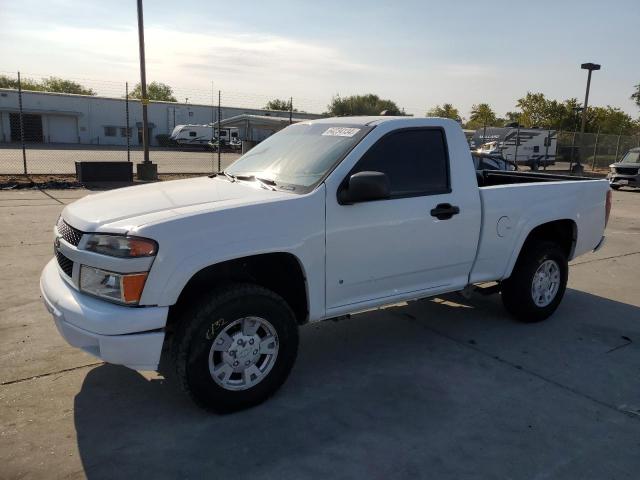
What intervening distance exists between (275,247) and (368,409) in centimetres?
127

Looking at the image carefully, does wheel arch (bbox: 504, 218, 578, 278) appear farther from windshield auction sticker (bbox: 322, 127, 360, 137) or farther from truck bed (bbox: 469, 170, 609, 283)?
windshield auction sticker (bbox: 322, 127, 360, 137)

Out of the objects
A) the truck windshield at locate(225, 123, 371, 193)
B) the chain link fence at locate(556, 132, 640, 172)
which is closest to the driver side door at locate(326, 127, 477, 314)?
the truck windshield at locate(225, 123, 371, 193)

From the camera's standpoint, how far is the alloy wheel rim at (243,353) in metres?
3.45

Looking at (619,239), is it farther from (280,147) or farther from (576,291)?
(280,147)

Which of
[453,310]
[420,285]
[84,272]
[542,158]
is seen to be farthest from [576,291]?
[542,158]

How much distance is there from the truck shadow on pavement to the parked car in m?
17.4

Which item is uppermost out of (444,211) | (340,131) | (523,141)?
(340,131)

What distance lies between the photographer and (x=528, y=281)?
205 inches

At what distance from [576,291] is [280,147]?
171 inches

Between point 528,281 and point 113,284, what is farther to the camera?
point 528,281

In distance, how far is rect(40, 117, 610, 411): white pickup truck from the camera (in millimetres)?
3174

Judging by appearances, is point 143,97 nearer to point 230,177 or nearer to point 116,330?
point 230,177

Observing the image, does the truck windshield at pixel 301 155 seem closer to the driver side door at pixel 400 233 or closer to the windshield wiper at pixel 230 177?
the windshield wiper at pixel 230 177

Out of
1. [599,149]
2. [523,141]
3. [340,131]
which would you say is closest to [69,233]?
[340,131]
